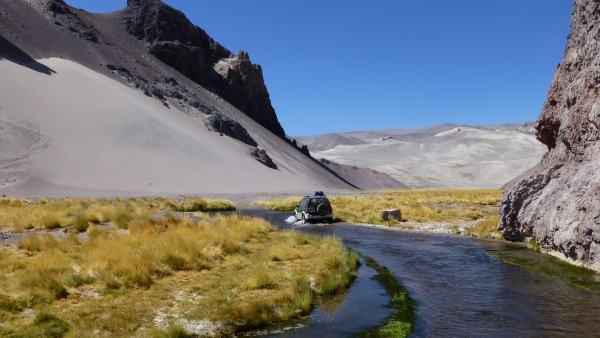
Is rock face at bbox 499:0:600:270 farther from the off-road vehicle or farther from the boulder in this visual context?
the off-road vehicle

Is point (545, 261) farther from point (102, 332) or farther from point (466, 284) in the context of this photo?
point (102, 332)

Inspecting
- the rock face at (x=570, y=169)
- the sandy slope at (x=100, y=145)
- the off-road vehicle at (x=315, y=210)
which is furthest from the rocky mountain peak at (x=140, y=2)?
the rock face at (x=570, y=169)

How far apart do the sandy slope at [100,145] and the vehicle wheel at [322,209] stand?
143ft

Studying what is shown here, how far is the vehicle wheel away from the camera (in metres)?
30.4

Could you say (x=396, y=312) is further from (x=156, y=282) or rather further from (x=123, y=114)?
(x=123, y=114)

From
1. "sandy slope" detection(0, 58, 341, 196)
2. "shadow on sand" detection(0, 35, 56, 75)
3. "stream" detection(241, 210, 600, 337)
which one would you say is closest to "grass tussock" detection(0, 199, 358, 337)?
"stream" detection(241, 210, 600, 337)

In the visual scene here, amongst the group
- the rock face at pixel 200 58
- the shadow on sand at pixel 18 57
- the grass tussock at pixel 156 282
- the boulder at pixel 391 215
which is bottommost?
the grass tussock at pixel 156 282

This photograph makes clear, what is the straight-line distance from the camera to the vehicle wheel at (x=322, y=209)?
3042cm

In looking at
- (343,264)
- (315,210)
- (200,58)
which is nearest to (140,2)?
(200,58)

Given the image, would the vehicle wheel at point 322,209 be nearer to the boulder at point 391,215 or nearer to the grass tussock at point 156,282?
the boulder at point 391,215

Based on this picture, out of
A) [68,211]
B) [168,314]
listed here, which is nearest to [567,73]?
[168,314]

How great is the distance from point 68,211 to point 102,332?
63.9 feet

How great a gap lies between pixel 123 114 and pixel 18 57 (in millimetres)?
29072

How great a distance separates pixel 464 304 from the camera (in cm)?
1080
